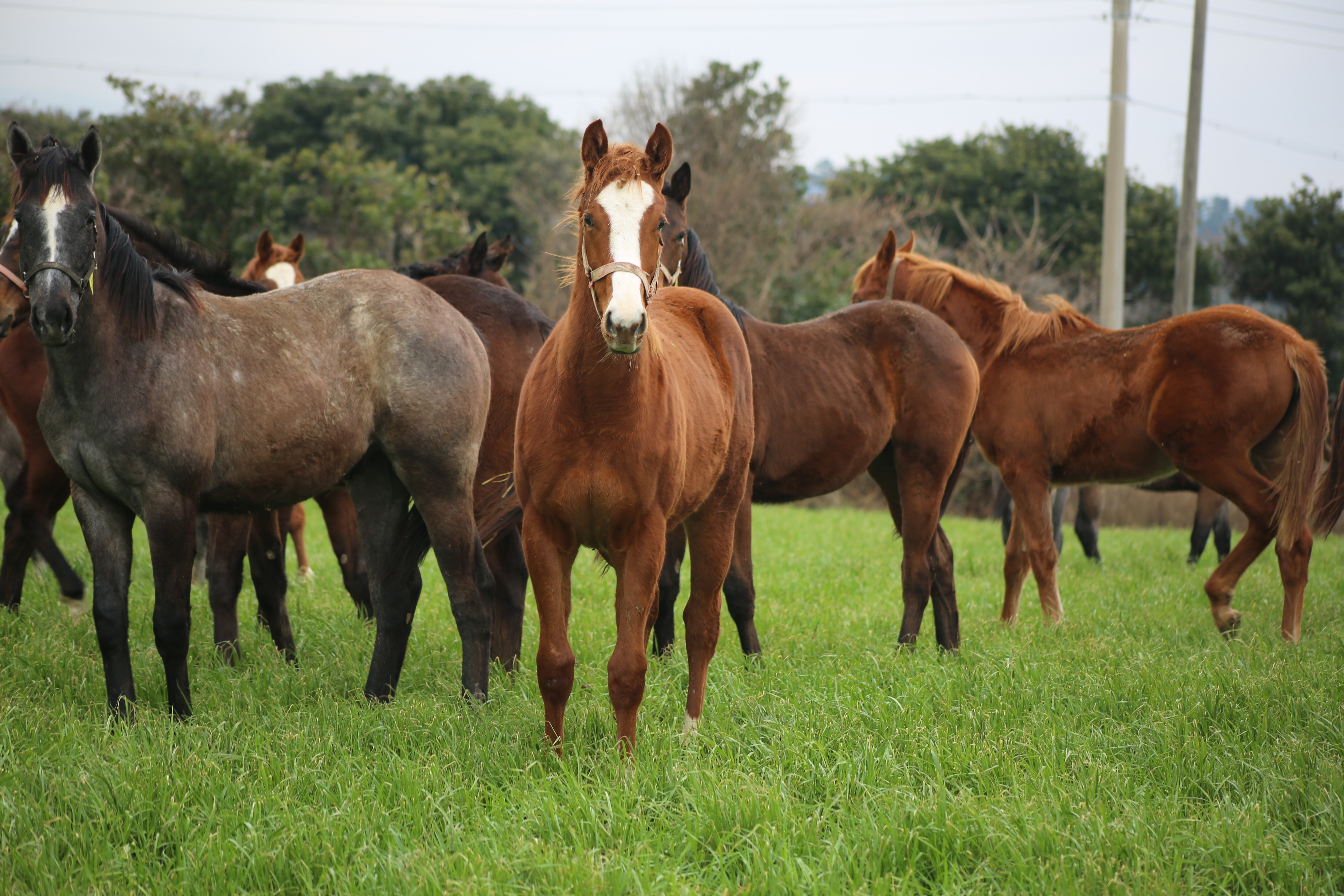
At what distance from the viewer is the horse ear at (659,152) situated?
10.4 feet

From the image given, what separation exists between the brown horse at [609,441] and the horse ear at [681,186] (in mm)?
1375

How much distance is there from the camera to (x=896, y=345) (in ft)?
18.0

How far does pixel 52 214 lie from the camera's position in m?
3.51

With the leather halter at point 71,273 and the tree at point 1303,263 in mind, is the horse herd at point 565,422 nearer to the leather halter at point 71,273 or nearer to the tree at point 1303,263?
the leather halter at point 71,273

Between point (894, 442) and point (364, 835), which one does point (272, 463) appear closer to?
point (364, 835)

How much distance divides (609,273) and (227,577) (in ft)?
10.7

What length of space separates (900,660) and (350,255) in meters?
15.9

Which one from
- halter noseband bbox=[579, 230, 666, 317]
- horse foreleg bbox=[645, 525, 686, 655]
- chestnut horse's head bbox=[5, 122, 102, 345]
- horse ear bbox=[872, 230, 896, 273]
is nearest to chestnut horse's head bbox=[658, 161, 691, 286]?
horse foreleg bbox=[645, 525, 686, 655]

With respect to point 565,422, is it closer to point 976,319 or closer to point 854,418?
point 854,418

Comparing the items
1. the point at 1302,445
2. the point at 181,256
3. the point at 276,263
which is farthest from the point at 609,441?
the point at 276,263

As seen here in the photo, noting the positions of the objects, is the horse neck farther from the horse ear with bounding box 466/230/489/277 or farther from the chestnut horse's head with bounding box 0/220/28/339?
the chestnut horse's head with bounding box 0/220/28/339

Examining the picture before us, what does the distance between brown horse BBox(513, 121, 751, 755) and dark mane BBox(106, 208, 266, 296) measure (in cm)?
237

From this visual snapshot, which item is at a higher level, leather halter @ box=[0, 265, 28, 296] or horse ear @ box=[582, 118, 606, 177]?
horse ear @ box=[582, 118, 606, 177]

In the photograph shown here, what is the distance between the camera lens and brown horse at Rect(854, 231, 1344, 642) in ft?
18.2
